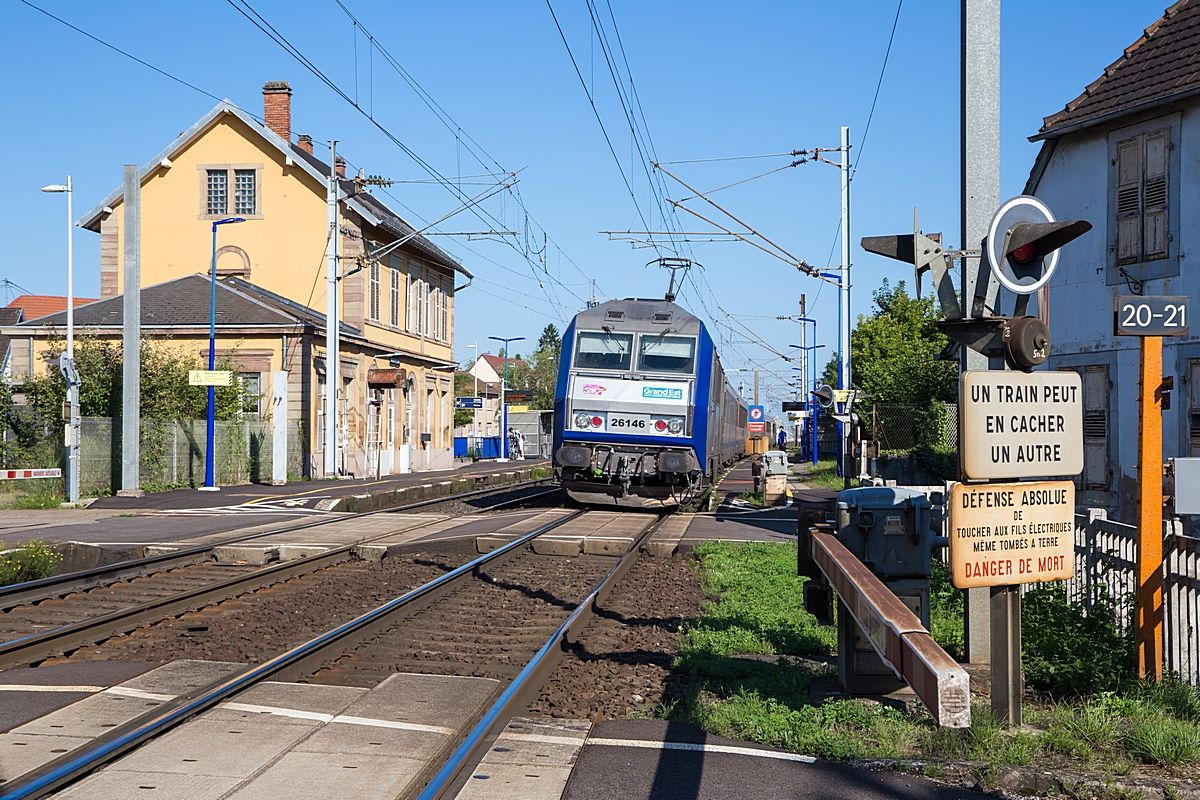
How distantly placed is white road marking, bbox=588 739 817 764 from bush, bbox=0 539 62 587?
28.0ft

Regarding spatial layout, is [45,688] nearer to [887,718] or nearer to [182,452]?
[887,718]

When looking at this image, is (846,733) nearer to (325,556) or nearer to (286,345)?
(325,556)

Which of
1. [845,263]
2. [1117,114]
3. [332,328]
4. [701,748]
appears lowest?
[701,748]

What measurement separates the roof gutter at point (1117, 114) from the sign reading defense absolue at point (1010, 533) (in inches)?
466

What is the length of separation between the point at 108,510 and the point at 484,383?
7530cm

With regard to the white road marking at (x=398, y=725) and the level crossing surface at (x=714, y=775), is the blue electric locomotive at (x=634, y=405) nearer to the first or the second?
the white road marking at (x=398, y=725)

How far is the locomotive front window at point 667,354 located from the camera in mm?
20062

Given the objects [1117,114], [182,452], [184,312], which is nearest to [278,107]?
[184,312]

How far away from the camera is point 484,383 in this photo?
317ft

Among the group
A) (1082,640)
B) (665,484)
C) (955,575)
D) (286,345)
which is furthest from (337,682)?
(286,345)

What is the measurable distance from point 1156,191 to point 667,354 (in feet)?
26.7

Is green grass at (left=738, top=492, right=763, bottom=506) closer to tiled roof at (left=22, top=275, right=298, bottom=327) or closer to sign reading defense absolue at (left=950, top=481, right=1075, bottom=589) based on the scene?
tiled roof at (left=22, top=275, right=298, bottom=327)

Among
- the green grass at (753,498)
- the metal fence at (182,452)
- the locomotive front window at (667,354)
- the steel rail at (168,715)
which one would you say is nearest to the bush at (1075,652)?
the steel rail at (168,715)

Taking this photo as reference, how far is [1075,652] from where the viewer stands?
6.96 metres
